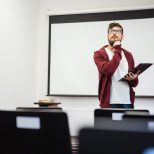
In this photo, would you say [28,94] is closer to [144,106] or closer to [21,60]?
[21,60]

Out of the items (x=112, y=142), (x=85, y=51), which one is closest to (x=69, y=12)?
(x=85, y=51)

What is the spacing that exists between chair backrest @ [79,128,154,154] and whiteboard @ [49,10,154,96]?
349 centimetres

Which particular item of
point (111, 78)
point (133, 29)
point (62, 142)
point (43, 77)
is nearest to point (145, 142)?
point (62, 142)

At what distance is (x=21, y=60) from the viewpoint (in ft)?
13.8

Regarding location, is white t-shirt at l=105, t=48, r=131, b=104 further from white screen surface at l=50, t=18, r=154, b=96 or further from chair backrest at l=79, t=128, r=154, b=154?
chair backrest at l=79, t=128, r=154, b=154

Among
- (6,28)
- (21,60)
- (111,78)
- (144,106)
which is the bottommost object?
(144,106)

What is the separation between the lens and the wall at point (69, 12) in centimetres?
413

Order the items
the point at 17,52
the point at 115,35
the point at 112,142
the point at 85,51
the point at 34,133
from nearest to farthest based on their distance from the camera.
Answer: the point at 112,142 → the point at 34,133 → the point at 115,35 → the point at 17,52 → the point at 85,51

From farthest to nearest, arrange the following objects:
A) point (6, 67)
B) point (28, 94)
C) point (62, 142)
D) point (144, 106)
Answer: point (28, 94) < point (144, 106) < point (6, 67) < point (62, 142)

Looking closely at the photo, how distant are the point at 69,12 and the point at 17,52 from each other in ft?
3.33

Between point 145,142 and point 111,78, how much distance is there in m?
2.04

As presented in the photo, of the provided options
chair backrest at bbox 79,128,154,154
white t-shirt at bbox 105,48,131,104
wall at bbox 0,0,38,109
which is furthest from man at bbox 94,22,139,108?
chair backrest at bbox 79,128,154,154

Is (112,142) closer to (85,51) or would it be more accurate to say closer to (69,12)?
(85,51)

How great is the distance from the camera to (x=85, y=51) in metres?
4.33
